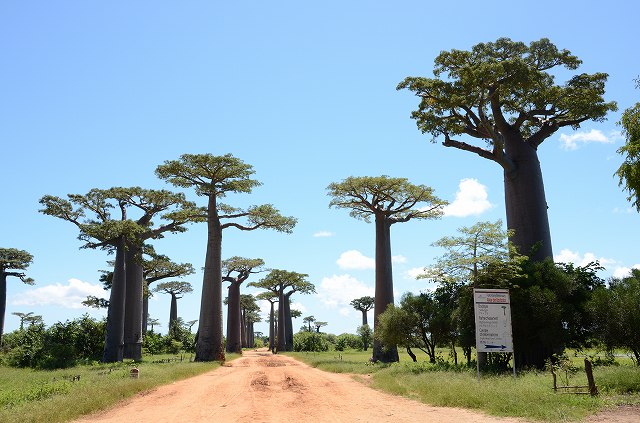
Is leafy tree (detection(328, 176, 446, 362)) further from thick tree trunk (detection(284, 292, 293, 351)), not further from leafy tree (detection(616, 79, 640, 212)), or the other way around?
thick tree trunk (detection(284, 292, 293, 351))

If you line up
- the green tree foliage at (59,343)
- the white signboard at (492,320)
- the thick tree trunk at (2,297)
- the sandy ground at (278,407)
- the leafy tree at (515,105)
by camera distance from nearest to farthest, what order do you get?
the sandy ground at (278,407)
the white signboard at (492,320)
the leafy tree at (515,105)
the green tree foliage at (59,343)
the thick tree trunk at (2,297)

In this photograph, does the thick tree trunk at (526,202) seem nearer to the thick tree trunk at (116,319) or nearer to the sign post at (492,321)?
the sign post at (492,321)

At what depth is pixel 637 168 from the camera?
366 inches

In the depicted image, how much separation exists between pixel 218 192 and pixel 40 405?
18.3m

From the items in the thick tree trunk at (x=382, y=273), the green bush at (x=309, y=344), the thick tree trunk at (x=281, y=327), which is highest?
the thick tree trunk at (x=382, y=273)

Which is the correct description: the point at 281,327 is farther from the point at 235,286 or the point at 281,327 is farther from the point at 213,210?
the point at 213,210

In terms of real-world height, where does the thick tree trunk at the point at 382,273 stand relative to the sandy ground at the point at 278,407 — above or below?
above

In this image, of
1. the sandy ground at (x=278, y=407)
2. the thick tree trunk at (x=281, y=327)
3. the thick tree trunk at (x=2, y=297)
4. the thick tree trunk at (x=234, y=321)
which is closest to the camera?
the sandy ground at (x=278, y=407)

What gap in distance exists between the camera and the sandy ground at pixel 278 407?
8945mm

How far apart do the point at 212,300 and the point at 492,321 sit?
54.8 ft

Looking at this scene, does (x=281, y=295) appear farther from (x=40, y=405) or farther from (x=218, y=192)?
(x=40, y=405)

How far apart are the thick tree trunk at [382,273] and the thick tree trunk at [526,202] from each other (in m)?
8.14

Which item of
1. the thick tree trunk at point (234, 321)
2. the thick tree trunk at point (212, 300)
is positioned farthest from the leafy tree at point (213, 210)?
the thick tree trunk at point (234, 321)

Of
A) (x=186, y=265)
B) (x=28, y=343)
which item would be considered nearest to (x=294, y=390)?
(x=28, y=343)
